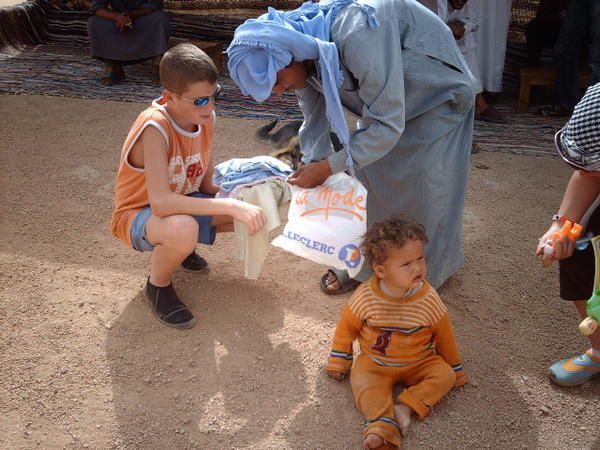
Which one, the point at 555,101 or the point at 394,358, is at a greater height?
the point at 394,358

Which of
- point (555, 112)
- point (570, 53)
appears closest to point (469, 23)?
point (570, 53)

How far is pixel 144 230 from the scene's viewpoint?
95.0 inches

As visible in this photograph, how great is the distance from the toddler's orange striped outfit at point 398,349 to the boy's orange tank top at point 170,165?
92 centimetres

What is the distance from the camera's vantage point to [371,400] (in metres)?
2.06

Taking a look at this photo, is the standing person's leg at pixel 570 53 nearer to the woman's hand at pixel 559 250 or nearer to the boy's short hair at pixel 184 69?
the woman's hand at pixel 559 250

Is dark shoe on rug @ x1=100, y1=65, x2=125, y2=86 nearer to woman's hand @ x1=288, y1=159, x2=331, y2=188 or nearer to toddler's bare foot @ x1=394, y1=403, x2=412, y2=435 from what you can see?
woman's hand @ x1=288, y1=159, x2=331, y2=188

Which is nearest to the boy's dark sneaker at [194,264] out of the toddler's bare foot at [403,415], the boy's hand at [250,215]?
the boy's hand at [250,215]

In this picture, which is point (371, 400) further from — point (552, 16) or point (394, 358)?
point (552, 16)

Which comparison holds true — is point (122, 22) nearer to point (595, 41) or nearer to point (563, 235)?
point (595, 41)

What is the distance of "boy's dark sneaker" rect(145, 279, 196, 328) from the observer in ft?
8.34

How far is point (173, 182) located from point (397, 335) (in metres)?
1.11

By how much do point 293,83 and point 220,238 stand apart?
137 centimetres

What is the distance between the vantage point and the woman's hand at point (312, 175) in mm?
2225

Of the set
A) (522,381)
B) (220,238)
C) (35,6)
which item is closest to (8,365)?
(220,238)
